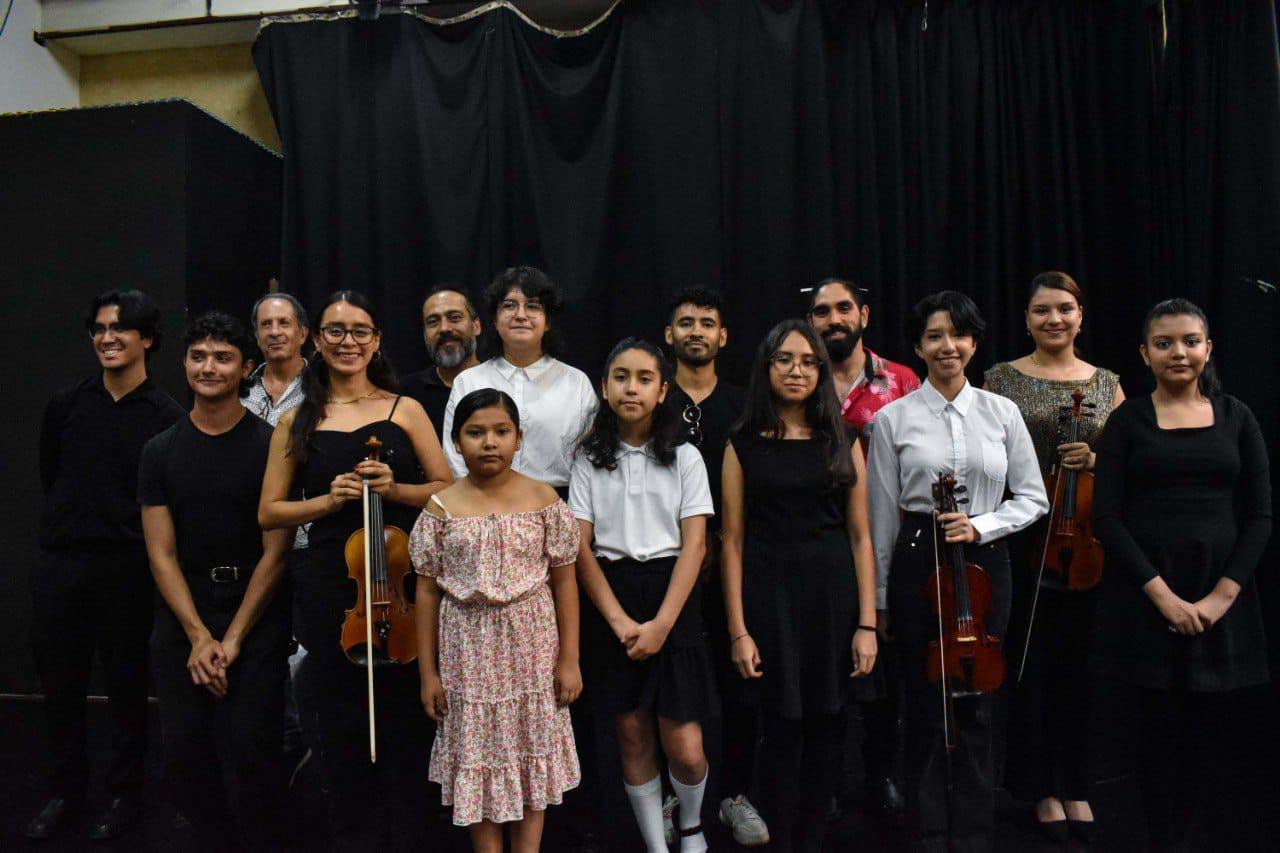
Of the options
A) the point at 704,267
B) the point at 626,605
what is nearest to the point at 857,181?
the point at 704,267

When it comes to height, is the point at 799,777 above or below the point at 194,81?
below

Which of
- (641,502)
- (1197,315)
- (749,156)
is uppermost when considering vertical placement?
(749,156)

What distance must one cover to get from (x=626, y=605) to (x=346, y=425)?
2.76 feet

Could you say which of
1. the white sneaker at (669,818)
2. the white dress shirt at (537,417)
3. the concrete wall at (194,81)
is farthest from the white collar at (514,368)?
the concrete wall at (194,81)

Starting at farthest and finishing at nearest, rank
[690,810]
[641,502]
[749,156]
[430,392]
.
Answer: [749,156]
[430,392]
[690,810]
[641,502]

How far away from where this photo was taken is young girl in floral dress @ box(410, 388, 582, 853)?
2029 mm

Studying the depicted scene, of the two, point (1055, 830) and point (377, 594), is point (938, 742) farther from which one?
point (377, 594)

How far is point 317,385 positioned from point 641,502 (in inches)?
34.9

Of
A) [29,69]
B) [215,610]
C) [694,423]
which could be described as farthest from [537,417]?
[29,69]

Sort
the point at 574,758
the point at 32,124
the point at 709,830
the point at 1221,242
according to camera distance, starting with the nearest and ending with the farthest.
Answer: the point at 574,758 < the point at 709,830 < the point at 1221,242 < the point at 32,124

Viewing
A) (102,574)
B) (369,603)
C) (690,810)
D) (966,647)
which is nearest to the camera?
(369,603)

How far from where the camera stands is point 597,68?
392 cm

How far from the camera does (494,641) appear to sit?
6.73 feet

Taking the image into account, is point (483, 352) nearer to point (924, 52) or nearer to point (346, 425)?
point (346, 425)
